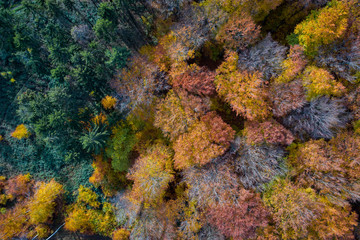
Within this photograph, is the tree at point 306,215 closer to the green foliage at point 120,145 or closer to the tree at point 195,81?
the tree at point 195,81

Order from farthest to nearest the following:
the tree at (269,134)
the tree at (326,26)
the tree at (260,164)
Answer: the tree at (260,164) < the tree at (269,134) < the tree at (326,26)

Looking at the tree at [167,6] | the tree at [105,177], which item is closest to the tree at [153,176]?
the tree at [105,177]

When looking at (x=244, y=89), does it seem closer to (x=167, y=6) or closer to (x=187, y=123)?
(x=187, y=123)

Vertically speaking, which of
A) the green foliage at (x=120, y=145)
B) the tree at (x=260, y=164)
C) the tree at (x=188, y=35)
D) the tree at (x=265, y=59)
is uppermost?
the tree at (x=188, y=35)

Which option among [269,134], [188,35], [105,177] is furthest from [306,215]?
[105,177]

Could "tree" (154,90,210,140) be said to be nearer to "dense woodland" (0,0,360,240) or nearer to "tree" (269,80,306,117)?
"dense woodland" (0,0,360,240)

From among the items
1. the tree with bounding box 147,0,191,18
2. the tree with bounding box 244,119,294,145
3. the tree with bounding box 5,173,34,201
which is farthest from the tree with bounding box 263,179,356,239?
the tree with bounding box 5,173,34,201

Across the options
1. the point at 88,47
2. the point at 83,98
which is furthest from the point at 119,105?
the point at 88,47
